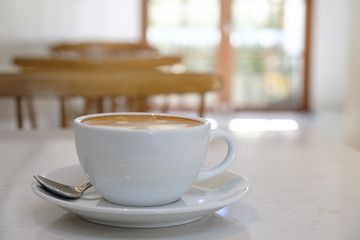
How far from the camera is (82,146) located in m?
0.37

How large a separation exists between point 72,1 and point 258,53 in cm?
271

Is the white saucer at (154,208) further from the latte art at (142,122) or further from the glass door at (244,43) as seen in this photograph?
the glass door at (244,43)

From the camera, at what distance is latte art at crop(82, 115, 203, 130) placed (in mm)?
374

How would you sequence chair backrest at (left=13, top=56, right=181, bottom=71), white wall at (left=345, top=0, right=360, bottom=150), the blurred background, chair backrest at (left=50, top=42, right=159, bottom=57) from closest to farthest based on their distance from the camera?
1. chair backrest at (left=13, top=56, right=181, bottom=71)
2. chair backrest at (left=50, top=42, right=159, bottom=57)
3. white wall at (left=345, top=0, right=360, bottom=150)
4. the blurred background

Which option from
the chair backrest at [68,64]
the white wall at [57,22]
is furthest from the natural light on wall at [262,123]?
the chair backrest at [68,64]

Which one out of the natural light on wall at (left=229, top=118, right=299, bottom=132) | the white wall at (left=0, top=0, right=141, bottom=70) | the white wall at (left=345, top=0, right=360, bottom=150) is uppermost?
the white wall at (left=0, top=0, right=141, bottom=70)

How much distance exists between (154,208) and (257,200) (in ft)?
0.37

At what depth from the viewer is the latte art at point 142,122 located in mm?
374

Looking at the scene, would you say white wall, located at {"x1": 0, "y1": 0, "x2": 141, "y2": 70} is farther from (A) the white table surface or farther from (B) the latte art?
(B) the latte art

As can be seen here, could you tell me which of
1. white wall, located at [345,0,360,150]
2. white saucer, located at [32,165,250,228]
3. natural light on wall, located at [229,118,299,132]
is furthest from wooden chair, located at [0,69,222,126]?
natural light on wall, located at [229,118,299,132]

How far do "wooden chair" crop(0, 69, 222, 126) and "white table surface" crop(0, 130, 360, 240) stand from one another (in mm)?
289

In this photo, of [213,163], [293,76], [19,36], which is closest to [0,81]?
[213,163]

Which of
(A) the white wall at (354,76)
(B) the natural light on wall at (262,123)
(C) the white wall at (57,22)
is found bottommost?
(B) the natural light on wall at (262,123)

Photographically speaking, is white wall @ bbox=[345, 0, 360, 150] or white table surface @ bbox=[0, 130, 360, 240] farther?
white wall @ bbox=[345, 0, 360, 150]
